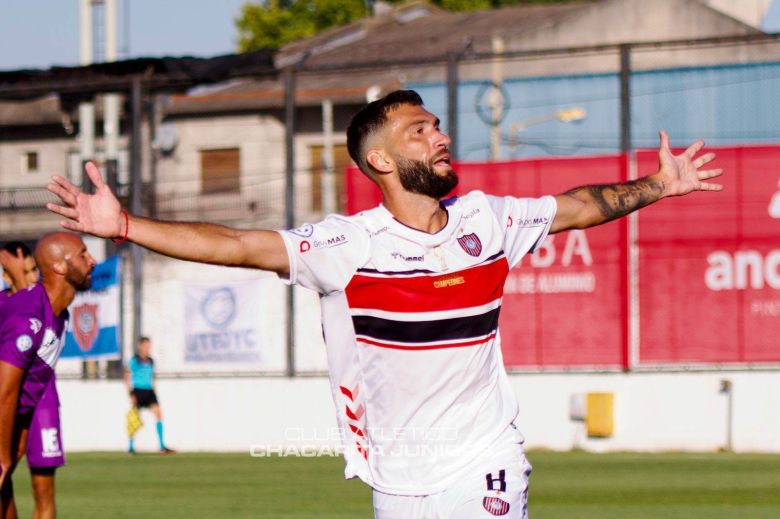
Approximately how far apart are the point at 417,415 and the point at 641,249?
45.4 feet

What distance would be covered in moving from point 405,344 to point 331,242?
18.5 inches

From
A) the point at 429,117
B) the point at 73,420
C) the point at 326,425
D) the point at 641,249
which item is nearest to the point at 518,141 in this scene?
the point at 641,249

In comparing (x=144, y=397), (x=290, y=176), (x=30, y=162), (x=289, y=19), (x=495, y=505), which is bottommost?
(x=144, y=397)

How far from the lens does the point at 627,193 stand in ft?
21.0

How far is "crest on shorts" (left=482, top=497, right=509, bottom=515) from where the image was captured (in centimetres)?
543

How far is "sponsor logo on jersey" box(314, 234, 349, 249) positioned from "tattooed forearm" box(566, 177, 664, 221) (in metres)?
1.30

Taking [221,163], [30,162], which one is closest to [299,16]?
[221,163]

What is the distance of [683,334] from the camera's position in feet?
61.5

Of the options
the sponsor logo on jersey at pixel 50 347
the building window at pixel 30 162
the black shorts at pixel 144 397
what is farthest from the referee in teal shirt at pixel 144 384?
the sponsor logo on jersey at pixel 50 347

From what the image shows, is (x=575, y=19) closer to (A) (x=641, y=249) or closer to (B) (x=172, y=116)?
(B) (x=172, y=116)

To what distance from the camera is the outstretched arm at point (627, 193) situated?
628 cm

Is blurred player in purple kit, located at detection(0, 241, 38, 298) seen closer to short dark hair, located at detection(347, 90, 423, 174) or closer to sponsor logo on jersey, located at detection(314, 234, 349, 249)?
short dark hair, located at detection(347, 90, 423, 174)

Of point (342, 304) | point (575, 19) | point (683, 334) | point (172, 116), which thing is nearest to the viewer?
point (342, 304)

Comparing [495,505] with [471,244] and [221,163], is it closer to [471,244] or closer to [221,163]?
[471,244]
